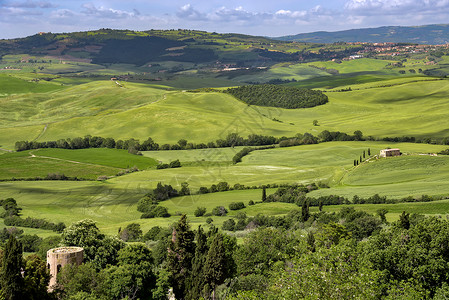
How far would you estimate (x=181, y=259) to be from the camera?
56.0 m

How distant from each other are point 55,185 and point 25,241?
42.6 metres

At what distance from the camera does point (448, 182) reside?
93.4 metres

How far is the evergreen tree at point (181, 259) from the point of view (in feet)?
181

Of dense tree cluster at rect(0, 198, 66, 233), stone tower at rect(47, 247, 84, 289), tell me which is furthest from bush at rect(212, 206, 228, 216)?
stone tower at rect(47, 247, 84, 289)

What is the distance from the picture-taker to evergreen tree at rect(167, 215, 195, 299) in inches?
2178

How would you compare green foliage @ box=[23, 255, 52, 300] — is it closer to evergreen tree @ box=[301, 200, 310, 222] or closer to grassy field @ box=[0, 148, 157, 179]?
evergreen tree @ box=[301, 200, 310, 222]

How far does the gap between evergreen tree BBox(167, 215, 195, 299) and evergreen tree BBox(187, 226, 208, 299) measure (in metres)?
1.06

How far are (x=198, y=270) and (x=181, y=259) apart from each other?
278 centimetres

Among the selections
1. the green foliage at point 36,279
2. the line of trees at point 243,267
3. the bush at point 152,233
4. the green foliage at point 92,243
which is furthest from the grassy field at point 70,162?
the green foliage at point 36,279

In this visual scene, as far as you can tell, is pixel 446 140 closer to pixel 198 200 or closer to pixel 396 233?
pixel 198 200

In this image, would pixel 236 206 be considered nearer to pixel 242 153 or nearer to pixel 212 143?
pixel 242 153

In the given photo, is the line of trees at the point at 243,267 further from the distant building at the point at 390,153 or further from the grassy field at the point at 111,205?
the distant building at the point at 390,153

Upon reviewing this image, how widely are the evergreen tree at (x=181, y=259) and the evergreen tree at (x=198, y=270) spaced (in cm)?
106

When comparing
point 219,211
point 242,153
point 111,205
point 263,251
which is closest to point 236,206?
point 219,211
